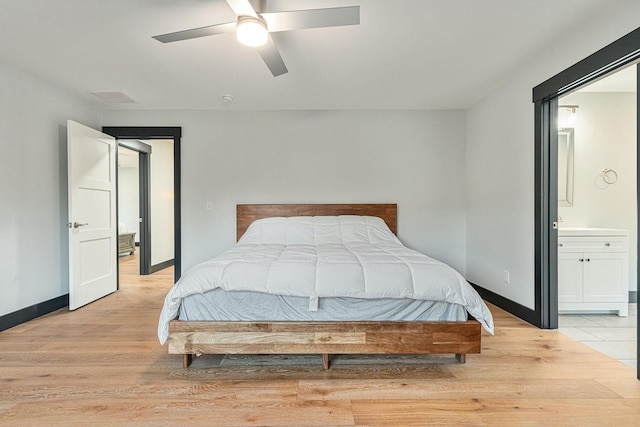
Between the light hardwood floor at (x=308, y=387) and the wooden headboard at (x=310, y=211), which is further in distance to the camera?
the wooden headboard at (x=310, y=211)

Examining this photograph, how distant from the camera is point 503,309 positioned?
3.37 meters

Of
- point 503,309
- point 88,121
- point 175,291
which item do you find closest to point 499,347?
point 503,309

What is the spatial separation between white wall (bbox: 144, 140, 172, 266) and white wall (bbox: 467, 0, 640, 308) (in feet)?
15.4

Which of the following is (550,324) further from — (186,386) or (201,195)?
(201,195)

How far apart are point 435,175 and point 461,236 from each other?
81cm

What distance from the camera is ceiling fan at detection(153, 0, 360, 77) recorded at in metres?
1.78

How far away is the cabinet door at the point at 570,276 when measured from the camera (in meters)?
3.11

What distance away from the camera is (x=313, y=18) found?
184 centimetres

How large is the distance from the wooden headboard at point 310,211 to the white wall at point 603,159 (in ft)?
6.18

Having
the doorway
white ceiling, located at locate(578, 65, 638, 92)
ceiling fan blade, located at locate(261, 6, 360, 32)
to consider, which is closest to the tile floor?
the doorway

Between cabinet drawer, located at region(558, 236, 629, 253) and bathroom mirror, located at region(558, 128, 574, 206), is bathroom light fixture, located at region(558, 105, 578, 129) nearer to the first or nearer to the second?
bathroom mirror, located at region(558, 128, 574, 206)

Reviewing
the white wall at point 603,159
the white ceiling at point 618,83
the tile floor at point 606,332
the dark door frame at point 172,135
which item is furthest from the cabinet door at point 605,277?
the dark door frame at point 172,135

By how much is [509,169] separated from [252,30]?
8.65ft

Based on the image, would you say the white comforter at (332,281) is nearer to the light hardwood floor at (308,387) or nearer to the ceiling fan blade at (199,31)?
the light hardwood floor at (308,387)
